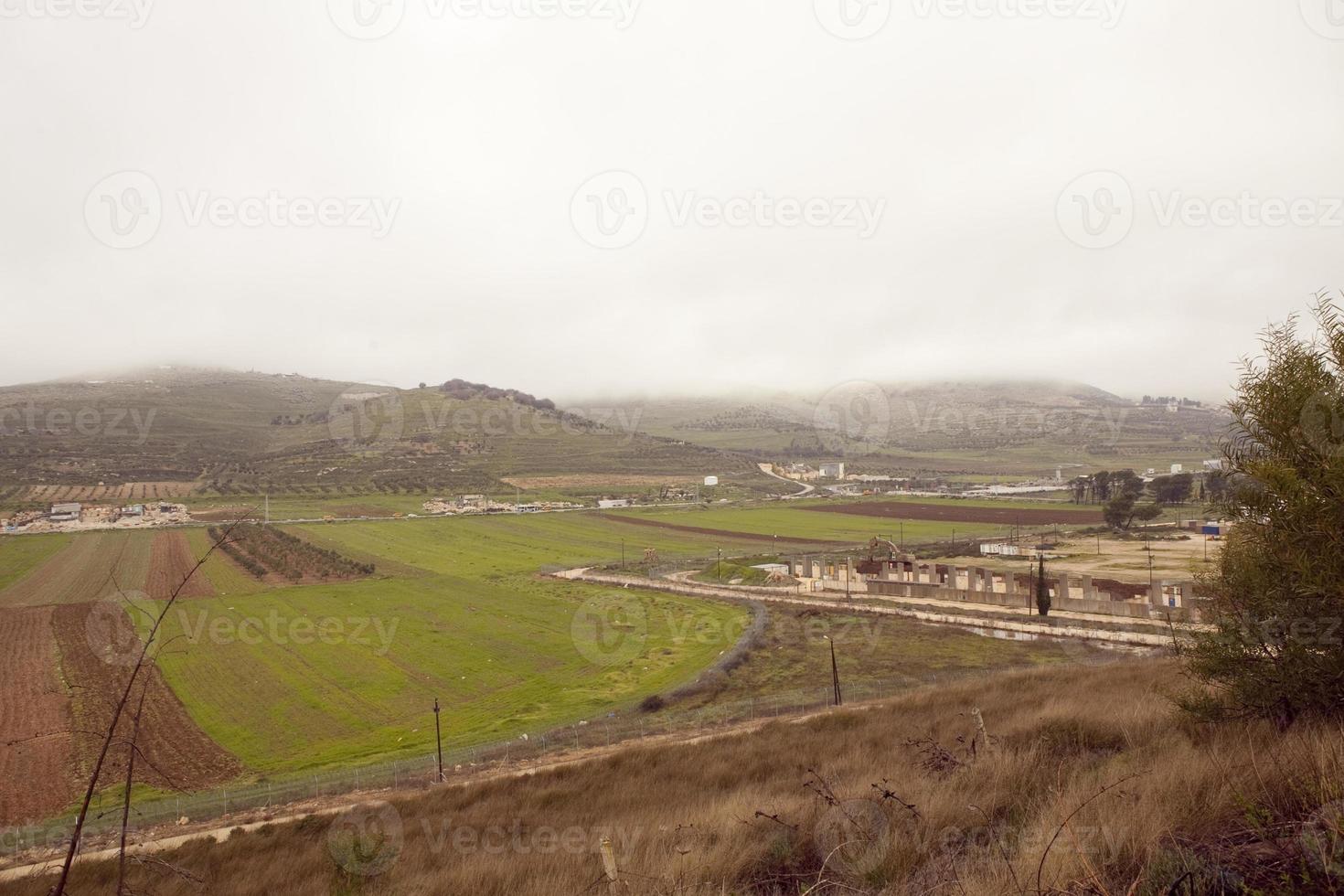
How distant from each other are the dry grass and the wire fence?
210 inches

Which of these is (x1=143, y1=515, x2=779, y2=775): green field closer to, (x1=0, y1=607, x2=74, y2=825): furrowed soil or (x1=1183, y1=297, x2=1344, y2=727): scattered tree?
(x1=0, y1=607, x2=74, y2=825): furrowed soil

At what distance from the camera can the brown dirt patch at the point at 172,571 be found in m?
52.7

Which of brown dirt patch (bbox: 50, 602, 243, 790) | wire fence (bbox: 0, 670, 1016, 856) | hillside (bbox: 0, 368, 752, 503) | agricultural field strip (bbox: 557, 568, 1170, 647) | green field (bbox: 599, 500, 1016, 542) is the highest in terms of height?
hillside (bbox: 0, 368, 752, 503)

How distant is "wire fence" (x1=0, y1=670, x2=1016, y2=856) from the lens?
60.1 ft

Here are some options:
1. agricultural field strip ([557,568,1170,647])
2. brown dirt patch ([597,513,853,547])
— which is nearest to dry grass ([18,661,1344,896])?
agricultural field strip ([557,568,1170,647])

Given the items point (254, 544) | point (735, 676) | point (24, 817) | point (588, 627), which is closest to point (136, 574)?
point (254, 544)

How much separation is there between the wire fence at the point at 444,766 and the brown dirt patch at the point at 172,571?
25.7 meters

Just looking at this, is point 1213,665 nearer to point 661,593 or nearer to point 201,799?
point 201,799

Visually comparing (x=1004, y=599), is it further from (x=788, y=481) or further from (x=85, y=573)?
(x=788, y=481)

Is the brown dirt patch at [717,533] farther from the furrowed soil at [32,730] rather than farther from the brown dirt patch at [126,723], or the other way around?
the furrowed soil at [32,730]

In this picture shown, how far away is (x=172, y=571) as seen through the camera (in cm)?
6031

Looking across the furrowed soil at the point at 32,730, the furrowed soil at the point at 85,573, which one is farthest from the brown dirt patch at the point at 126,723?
the furrowed soil at the point at 85,573

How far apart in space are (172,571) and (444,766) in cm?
5294

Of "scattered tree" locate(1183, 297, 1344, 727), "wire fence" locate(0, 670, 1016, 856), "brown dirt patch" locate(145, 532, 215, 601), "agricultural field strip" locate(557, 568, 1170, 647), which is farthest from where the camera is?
"brown dirt patch" locate(145, 532, 215, 601)
